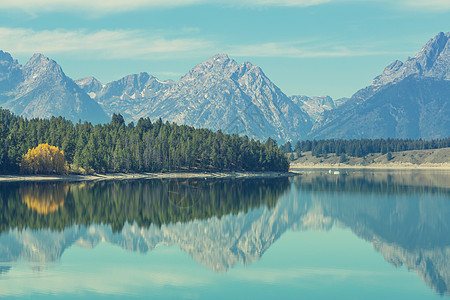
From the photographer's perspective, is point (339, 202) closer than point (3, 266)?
No

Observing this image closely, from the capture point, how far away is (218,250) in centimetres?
6925

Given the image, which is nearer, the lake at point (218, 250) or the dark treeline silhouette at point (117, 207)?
the lake at point (218, 250)

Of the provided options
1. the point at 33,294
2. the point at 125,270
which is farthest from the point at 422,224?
the point at 33,294

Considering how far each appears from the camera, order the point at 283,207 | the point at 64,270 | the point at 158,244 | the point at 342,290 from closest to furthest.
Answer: the point at 342,290, the point at 64,270, the point at 158,244, the point at 283,207

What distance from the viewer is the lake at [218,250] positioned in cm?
4984

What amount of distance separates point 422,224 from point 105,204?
65.3 meters

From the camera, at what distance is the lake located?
164ft

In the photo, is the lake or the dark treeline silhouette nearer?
the lake

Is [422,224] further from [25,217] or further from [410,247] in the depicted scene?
[25,217]

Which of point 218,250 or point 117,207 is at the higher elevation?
point 117,207

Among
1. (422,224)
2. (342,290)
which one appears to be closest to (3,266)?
(342,290)

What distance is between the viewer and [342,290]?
49.3m

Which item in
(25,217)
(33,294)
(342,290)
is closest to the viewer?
(33,294)

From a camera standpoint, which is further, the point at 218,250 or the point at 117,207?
the point at 117,207
